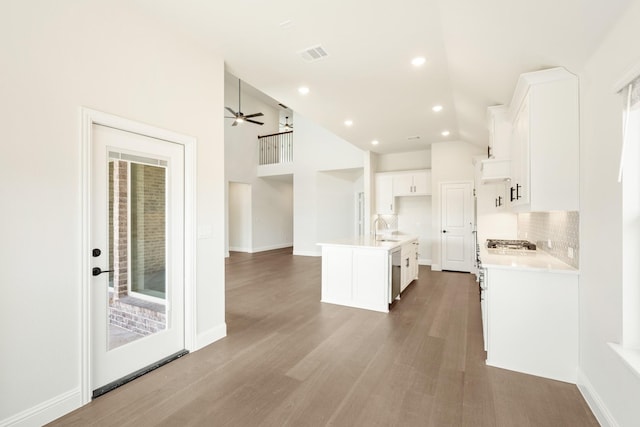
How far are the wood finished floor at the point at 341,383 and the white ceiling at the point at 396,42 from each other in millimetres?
2454

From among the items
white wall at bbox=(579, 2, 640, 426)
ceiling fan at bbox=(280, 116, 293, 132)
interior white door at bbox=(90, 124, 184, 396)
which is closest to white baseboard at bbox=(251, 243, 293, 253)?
ceiling fan at bbox=(280, 116, 293, 132)

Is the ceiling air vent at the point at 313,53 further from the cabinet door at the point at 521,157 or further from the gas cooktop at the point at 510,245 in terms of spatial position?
the gas cooktop at the point at 510,245

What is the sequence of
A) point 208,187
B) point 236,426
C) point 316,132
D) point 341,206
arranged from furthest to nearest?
point 341,206
point 316,132
point 208,187
point 236,426

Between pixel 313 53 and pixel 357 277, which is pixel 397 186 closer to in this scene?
pixel 357 277

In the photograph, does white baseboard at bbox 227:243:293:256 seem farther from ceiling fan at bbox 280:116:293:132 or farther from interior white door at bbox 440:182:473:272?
interior white door at bbox 440:182:473:272

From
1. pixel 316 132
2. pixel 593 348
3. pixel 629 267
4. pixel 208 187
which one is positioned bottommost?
pixel 593 348

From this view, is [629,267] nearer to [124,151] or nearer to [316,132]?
[124,151]

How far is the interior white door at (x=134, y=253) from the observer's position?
218 cm

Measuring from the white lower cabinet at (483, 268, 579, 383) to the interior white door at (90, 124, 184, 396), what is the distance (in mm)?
2851

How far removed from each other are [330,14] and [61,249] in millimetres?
2656

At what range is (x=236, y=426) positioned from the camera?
182 centimetres

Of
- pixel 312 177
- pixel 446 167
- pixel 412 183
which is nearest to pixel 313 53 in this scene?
pixel 446 167

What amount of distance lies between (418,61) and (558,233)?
227 cm

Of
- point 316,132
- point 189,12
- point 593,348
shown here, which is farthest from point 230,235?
point 593,348
